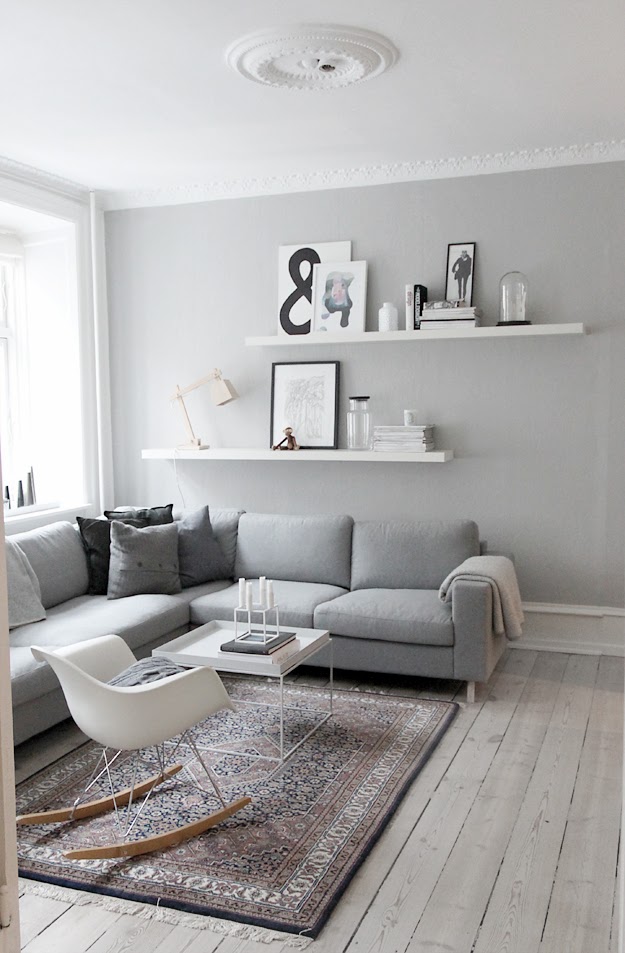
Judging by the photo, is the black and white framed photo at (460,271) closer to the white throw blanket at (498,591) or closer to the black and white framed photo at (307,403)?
the black and white framed photo at (307,403)

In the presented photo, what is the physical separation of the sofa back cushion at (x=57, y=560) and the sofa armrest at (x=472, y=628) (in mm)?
2020

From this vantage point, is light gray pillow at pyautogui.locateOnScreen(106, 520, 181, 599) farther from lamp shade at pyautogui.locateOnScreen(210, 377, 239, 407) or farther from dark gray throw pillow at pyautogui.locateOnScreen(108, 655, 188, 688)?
dark gray throw pillow at pyautogui.locateOnScreen(108, 655, 188, 688)

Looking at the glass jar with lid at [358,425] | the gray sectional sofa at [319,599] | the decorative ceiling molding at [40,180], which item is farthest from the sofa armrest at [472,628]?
the decorative ceiling molding at [40,180]

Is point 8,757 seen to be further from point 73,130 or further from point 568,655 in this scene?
point 568,655

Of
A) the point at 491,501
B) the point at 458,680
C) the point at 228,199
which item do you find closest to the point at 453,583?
the point at 458,680

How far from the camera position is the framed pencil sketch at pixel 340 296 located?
5270mm

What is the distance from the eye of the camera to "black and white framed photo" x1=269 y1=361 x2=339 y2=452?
5.41m

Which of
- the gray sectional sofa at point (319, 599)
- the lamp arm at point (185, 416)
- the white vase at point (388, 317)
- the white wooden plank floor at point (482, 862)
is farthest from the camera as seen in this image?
the lamp arm at point (185, 416)

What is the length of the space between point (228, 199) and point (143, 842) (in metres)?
3.97

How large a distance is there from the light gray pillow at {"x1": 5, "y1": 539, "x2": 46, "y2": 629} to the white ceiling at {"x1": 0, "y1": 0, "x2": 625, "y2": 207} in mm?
2073

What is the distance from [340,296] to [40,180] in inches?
73.7

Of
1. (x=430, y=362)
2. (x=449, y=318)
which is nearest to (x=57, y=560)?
(x=430, y=362)

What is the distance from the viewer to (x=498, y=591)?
4.28 metres

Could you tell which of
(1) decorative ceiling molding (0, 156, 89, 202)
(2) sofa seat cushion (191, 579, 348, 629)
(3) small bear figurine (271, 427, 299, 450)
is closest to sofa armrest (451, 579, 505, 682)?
(2) sofa seat cushion (191, 579, 348, 629)
